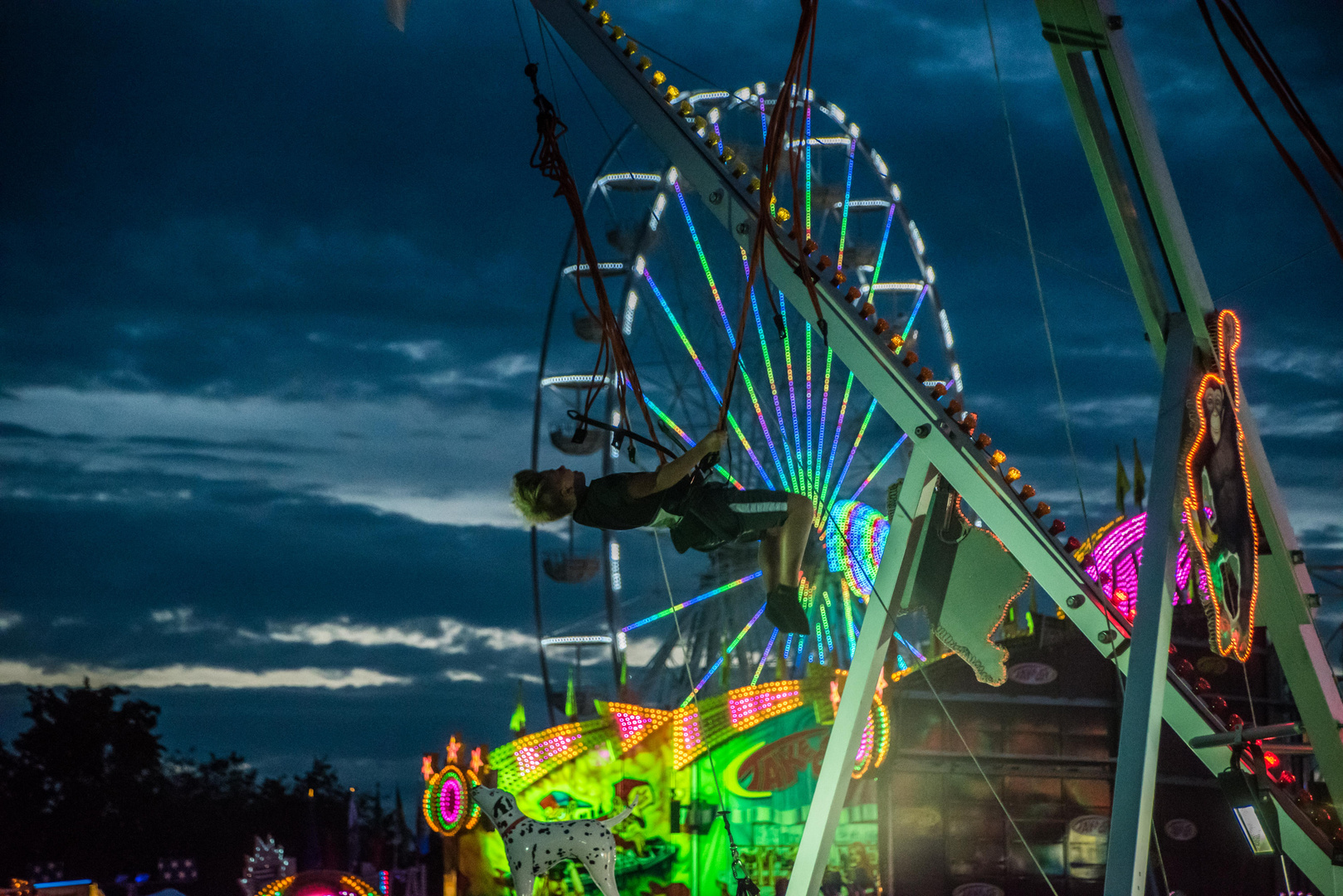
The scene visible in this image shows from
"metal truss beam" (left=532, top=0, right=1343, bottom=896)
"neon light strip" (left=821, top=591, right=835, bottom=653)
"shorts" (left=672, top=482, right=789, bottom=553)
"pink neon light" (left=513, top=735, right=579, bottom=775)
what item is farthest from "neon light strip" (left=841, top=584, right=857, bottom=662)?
"shorts" (left=672, top=482, right=789, bottom=553)

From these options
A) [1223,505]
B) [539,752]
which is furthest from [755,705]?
[1223,505]

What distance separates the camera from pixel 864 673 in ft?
16.7

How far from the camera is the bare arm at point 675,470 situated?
13.3 ft

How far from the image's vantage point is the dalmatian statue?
6.99m

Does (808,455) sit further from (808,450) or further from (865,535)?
(865,535)

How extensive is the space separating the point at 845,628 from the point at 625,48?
43.1 feet

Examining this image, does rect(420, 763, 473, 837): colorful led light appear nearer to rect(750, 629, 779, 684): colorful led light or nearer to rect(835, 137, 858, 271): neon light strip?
rect(750, 629, 779, 684): colorful led light

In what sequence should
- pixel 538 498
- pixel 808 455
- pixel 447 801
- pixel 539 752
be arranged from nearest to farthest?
pixel 538 498 → pixel 447 801 → pixel 539 752 → pixel 808 455

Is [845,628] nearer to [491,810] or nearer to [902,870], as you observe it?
[902,870]

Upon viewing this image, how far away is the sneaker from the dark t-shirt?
51cm

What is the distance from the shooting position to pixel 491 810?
291 inches

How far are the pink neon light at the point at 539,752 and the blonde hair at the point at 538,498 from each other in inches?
493

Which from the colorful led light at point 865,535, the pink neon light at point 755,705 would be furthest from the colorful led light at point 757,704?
the colorful led light at point 865,535

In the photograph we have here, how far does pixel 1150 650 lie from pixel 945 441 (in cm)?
112
